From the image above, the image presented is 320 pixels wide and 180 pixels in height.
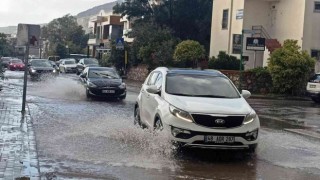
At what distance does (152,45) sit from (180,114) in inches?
1329

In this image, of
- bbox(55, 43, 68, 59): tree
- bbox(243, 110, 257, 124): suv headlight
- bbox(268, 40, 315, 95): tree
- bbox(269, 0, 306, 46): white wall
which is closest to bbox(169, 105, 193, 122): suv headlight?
bbox(243, 110, 257, 124): suv headlight

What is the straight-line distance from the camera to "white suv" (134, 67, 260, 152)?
31.4 feet

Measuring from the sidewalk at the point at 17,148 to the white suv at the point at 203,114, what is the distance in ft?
8.00

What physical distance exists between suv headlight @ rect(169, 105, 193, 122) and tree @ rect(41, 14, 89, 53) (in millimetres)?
92123

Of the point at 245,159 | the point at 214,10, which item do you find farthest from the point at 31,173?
the point at 214,10

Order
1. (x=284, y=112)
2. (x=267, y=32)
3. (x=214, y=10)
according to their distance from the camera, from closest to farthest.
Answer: (x=284, y=112) < (x=267, y=32) < (x=214, y=10)

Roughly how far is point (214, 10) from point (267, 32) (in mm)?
5652

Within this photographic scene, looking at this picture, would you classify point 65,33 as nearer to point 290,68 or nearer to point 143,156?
point 290,68

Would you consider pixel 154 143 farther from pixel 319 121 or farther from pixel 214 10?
pixel 214 10

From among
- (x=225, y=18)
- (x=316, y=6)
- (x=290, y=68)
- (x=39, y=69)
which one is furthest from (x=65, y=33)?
(x=290, y=68)

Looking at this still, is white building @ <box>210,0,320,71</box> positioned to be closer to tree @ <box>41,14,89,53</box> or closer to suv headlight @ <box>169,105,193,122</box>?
suv headlight @ <box>169,105,193,122</box>

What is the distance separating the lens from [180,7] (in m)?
50.1

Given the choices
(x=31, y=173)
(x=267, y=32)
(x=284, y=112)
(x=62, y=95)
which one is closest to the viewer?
(x=31, y=173)

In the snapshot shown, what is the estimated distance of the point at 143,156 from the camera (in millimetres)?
9727
